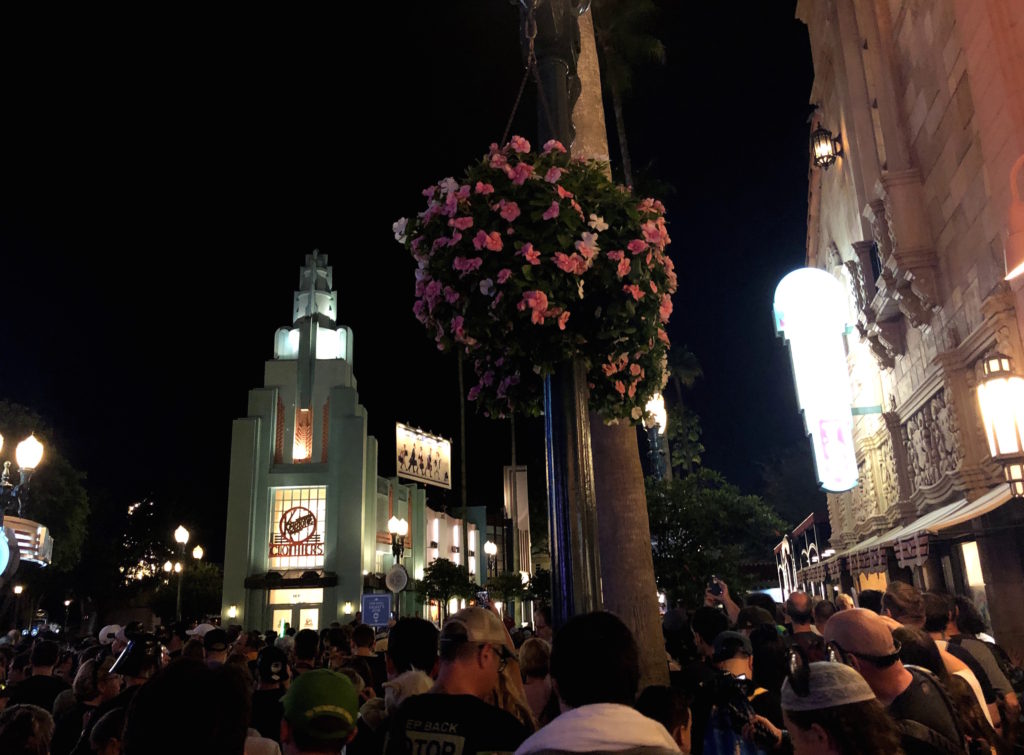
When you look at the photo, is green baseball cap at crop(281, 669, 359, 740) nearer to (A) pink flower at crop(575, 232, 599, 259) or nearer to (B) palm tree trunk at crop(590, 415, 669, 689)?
(A) pink flower at crop(575, 232, 599, 259)

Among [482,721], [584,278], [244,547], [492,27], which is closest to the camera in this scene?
[482,721]

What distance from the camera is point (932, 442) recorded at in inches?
551

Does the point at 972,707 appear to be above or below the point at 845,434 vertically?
Answer: below

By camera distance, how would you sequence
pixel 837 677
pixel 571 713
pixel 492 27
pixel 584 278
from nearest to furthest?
pixel 571 713 → pixel 837 677 → pixel 584 278 → pixel 492 27

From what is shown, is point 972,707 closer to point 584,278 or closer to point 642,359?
point 642,359

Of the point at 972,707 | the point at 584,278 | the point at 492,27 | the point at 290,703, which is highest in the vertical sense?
the point at 492,27

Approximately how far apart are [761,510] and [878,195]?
8.96m

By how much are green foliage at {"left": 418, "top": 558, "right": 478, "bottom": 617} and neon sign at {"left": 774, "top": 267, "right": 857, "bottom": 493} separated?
24.9m

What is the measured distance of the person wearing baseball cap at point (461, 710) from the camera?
2.89 metres

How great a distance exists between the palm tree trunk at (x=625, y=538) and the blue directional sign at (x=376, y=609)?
13.5 meters

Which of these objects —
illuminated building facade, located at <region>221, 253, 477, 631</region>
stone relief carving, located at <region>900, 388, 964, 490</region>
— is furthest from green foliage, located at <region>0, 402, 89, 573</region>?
stone relief carving, located at <region>900, 388, 964, 490</region>

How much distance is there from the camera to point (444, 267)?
4227 mm

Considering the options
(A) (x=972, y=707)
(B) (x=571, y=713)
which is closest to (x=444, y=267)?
(B) (x=571, y=713)

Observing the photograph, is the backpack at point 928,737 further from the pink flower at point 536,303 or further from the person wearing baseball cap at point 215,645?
the person wearing baseball cap at point 215,645
